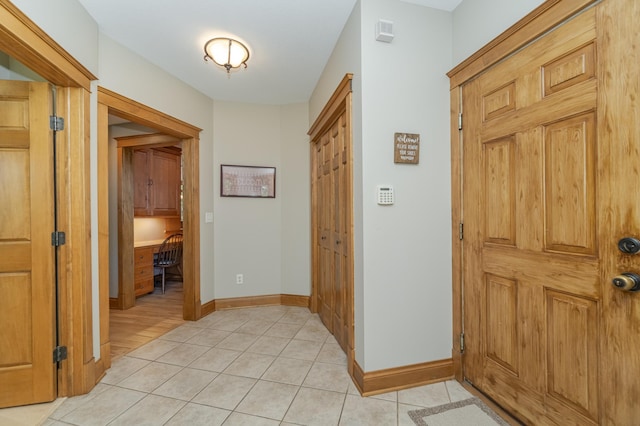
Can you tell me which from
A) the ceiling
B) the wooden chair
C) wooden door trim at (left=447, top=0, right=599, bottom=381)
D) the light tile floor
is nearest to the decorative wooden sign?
wooden door trim at (left=447, top=0, right=599, bottom=381)

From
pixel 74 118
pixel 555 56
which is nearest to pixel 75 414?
pixel 74 118

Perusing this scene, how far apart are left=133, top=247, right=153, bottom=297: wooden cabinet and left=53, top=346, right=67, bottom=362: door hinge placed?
2195mm

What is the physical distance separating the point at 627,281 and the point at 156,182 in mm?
5393

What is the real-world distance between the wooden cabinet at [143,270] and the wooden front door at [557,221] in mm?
4216

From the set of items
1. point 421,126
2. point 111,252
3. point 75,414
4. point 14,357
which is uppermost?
point 421,126

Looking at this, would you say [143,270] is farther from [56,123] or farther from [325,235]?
[325,235]

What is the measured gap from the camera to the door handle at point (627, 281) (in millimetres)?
1084

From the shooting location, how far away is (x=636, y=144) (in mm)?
1103

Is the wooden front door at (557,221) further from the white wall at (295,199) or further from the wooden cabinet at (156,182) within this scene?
the wooden cabinet at (156,182)

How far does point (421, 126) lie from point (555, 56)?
75 centimetres

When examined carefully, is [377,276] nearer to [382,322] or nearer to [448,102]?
[382,322]

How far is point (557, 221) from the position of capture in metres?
1.39

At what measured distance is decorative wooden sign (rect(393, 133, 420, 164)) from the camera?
1897 mm

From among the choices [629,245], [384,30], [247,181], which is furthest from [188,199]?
[629,245]
